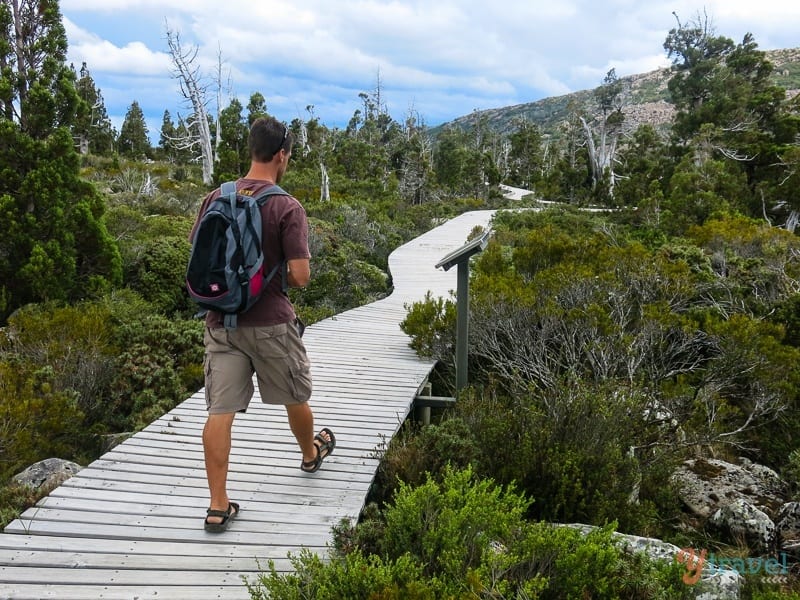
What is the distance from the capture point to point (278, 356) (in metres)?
3.01

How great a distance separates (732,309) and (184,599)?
7574 mm

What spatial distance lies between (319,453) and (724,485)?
3480mm

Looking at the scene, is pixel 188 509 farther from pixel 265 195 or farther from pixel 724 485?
pixel 724 485

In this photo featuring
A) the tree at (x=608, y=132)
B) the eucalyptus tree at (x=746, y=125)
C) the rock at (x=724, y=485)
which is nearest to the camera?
the rock at (x=724, y=485)

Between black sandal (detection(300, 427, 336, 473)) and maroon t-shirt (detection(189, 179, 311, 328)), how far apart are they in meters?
1.21

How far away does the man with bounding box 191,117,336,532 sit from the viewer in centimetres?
284

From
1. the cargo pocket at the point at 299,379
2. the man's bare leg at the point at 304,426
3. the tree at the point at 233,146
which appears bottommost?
the man's bare leg at the point at 304,426

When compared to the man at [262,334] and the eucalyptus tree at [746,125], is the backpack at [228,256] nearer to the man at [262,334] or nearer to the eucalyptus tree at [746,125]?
the man at [262,334]

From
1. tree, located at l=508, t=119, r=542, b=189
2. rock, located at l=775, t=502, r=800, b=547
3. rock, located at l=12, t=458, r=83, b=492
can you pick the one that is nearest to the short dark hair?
rock, located at l=12, t=458, r=83, b=492

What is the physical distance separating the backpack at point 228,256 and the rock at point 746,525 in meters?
3.84

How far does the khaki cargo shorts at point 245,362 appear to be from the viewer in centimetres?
293

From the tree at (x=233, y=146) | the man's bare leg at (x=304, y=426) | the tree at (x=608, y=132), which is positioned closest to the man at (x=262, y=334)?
the man's bare leg at (x=304, y=426)

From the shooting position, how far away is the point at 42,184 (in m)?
7.20

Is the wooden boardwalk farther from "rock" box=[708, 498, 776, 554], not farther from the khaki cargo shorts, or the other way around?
"rock" box=[708, 498, 776, 554]
